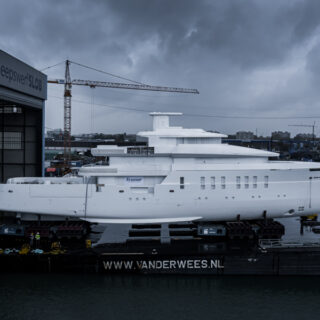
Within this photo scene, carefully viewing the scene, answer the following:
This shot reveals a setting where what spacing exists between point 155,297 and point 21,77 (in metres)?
13.8

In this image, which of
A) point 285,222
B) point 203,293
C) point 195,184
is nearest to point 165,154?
point 195,184

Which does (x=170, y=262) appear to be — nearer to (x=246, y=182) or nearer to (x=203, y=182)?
(x=203, y=182)

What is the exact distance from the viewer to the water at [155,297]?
37.1 ft

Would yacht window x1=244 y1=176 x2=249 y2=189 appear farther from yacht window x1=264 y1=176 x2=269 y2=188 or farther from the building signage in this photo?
the building signage

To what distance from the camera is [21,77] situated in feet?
61.3

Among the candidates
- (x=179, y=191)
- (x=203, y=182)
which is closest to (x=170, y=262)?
(x=179, y=191)

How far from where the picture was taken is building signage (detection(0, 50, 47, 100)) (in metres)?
16.9

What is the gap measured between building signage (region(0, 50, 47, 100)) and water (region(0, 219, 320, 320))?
9795mm

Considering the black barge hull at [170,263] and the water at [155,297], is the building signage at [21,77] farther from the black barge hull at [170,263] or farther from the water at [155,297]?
the water at [155,297]

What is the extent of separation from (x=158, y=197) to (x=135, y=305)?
527 cm

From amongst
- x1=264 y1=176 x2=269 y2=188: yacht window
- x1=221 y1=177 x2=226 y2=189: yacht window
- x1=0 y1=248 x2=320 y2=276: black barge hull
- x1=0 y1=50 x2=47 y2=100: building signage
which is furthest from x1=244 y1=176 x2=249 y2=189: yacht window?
x1=0 y1=50 x2=47 y2=100: building signage

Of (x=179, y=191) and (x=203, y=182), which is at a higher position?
(x=203, y=182)

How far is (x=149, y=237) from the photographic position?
15820 millimetres

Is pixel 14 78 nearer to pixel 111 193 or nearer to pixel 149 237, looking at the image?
pixel 111 193
